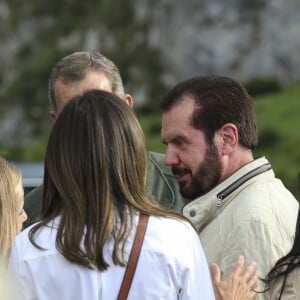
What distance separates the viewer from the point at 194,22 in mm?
29125

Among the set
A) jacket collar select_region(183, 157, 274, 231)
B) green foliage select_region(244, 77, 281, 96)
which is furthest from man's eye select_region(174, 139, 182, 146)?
green foliage select_region(244, 77, 281, 96)

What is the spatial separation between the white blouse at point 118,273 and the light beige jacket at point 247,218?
1.62ft

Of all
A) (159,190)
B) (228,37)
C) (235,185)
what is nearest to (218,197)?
(235,185)

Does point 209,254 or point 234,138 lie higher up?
point 234,138

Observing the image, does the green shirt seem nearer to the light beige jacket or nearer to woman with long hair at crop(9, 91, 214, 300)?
the light beige jacket

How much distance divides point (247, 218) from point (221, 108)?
0.50 meters

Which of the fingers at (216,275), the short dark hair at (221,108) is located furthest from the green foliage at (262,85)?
the fingers at (216,275)

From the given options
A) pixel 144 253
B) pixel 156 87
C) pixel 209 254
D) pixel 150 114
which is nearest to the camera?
pixel 144 253

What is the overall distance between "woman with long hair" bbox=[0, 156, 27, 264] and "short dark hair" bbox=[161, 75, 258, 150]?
71 cm

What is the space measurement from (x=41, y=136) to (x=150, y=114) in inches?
137

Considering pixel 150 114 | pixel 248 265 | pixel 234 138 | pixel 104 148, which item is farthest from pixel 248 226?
pixel 150 114

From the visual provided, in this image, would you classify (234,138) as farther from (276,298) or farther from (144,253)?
(144,253)

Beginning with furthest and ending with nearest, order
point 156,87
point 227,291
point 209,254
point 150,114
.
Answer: point 156,87, point 150,114, point 209,254, point 227,291

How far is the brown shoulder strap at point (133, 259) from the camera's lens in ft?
9.29
